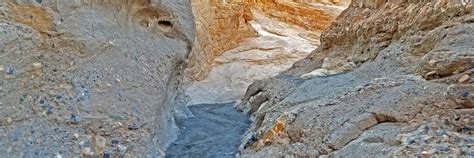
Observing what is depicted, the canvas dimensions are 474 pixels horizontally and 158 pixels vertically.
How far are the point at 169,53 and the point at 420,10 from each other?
152 inches

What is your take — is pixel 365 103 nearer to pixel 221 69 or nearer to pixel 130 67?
pixel 130 67

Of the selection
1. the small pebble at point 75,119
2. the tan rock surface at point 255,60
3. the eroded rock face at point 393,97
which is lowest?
the tan rock surface at point 255,60

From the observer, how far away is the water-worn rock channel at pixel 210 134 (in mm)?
5844

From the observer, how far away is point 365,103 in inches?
187

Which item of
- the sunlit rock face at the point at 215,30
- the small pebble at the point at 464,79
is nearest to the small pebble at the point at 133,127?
the small pebble at the point at 464,79

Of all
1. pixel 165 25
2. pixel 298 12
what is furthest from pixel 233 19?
pixel 165 25

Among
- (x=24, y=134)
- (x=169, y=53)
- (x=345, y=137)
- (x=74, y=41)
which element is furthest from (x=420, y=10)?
(x=24, y=134)

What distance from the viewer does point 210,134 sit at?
6.98 metres

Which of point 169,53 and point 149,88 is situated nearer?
point 149,88

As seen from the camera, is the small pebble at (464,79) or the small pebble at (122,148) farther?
the small pebble at (122,148)

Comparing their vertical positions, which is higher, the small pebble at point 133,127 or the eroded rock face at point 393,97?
the eroded rock face at point 393,97

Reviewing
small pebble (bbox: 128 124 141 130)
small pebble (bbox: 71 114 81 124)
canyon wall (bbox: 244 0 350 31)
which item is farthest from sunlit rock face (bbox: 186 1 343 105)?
small pebble (bbox: 71 114 81 124)

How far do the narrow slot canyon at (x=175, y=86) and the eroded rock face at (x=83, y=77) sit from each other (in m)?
0.01

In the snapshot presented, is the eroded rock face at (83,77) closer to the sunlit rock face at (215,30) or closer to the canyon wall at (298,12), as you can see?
the sunlit rock face at (215,30)
